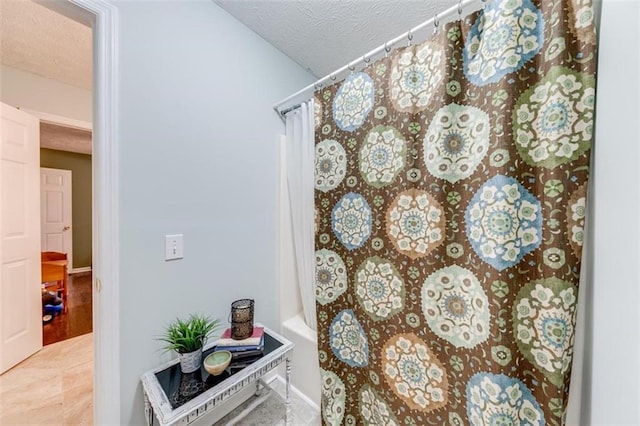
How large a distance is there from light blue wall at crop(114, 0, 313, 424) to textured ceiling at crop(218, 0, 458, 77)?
0.11 meters

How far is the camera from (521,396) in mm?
721

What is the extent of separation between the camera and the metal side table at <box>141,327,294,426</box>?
87 centimetres

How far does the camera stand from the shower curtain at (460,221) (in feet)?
2.13

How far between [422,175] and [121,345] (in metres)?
1.46

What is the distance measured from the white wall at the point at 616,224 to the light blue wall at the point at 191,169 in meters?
1.48

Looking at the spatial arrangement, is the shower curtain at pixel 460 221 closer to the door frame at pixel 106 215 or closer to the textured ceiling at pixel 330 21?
the textured ceiling at pixel 330 21

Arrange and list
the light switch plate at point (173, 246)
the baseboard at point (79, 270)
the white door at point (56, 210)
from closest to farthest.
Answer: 1. the light switch plate at point (173, 246)
2. the white door at point (56, 210)
3. the baseboard at point (79, 270)

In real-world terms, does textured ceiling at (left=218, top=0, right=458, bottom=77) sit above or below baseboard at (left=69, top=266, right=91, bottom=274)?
above

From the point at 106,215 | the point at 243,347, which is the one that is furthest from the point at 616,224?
the point at 106,215

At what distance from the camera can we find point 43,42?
163 centimetres

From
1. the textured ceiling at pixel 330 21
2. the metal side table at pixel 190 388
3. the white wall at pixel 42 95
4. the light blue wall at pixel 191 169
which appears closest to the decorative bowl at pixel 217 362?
the metal side table at pixel 190 388

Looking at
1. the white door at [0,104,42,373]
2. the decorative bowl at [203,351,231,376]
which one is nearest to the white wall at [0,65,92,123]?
the white door at [0,104,42,373]

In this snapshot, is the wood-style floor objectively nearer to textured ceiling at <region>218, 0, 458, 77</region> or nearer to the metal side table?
the metal side table

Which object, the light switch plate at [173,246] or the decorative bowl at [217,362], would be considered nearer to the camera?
the decorative bowl at [217,362]
